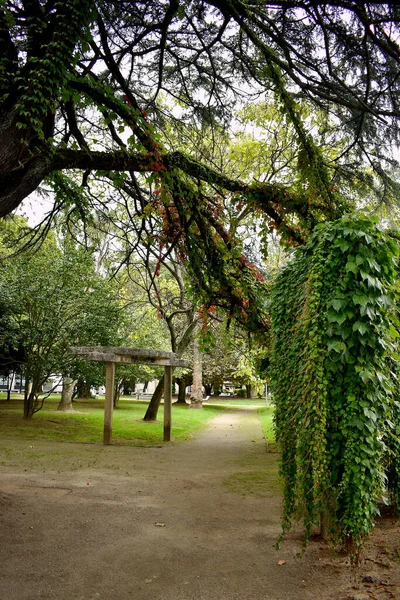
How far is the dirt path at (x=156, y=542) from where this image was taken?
3.91 m

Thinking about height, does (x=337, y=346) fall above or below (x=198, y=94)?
below

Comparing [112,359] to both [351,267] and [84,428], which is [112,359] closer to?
[84,428]

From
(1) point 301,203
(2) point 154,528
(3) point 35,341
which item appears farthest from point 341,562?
(3) point 35,341

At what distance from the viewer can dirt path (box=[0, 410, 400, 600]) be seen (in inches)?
154

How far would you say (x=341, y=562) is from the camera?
14.6 feet

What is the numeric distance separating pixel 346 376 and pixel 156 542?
2907 mm

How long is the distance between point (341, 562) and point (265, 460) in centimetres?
671

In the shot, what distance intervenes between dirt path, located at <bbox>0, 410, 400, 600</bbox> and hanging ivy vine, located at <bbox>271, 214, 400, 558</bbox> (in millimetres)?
615

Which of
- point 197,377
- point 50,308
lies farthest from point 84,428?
point 197,377

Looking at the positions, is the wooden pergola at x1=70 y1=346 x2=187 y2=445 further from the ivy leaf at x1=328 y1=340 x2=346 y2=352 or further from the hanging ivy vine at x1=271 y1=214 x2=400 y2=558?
the ivy leaf at x1=328 y1=340 x2=346 y2=352

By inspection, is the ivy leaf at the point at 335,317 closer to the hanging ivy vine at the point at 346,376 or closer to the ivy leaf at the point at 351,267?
the hanging ivy vine at the point at 346,376

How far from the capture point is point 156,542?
502 centimetres

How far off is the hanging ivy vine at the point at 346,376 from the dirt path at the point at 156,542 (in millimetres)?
615

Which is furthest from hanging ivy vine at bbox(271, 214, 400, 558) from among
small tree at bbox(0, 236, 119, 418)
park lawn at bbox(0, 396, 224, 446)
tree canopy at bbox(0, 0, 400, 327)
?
small tree at bbox(0, 236, 119, 418)
